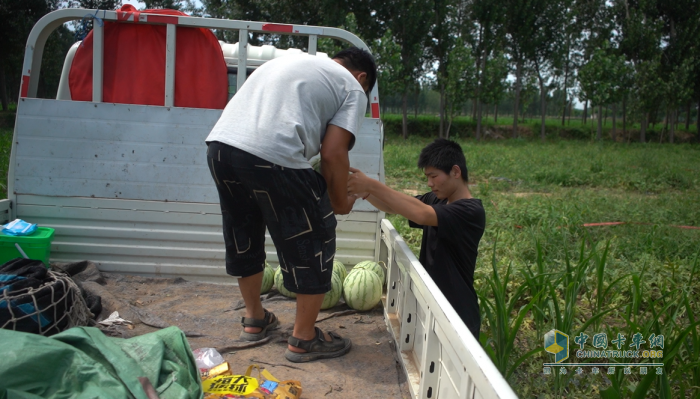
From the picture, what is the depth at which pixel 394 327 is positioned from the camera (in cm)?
311

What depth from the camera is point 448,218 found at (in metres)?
2.52

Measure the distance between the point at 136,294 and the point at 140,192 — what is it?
2.46 ft

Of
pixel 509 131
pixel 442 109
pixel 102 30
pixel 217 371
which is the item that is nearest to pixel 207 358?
pixel 217 371

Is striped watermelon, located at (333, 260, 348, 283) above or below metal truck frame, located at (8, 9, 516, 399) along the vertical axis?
below

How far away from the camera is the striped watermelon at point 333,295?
358 cm

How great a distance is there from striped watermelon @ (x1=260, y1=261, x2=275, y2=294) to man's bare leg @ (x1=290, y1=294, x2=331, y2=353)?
3.53 ft

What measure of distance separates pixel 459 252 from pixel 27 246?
2768mm

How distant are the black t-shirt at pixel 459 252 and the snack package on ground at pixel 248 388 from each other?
35.3 inches

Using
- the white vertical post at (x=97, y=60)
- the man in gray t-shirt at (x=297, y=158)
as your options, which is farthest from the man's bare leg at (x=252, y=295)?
the white vertical post at (x=97, y=60)

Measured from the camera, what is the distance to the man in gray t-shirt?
2.45 meters

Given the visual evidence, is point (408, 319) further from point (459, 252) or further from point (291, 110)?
point (291, 110)

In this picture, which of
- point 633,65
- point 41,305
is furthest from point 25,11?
point 633,65

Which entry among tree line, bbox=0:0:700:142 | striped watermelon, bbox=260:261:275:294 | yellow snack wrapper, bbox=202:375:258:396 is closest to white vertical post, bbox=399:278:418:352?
yellow snack wrapper, bbox=202:375:258:396

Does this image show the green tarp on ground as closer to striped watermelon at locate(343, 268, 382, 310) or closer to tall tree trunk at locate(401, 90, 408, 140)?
striped watermelon at locate(343, 268, 382, 310)
